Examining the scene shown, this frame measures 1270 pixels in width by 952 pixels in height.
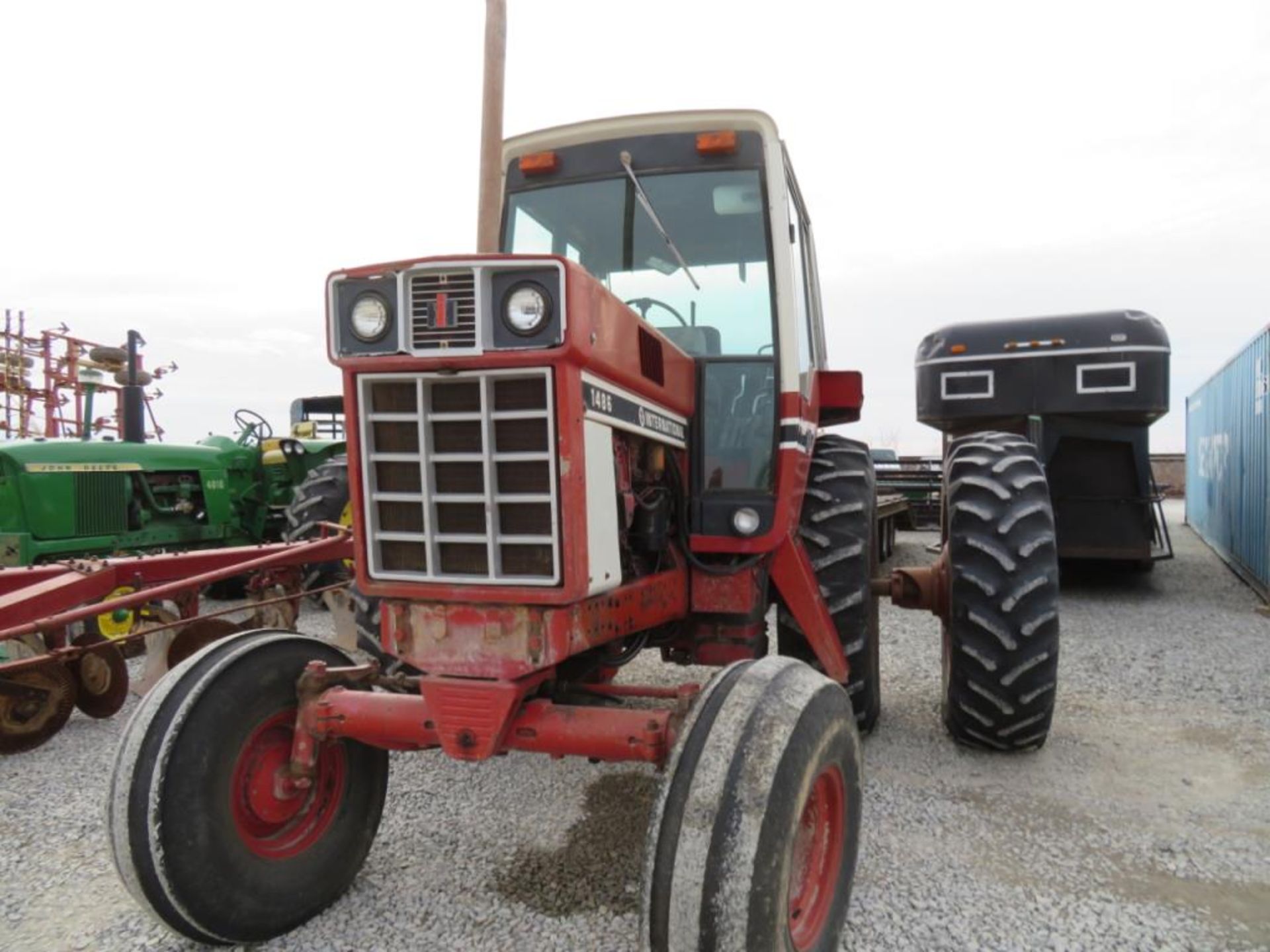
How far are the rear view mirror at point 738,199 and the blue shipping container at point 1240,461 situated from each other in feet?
23.2

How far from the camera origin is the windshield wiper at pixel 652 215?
331cm

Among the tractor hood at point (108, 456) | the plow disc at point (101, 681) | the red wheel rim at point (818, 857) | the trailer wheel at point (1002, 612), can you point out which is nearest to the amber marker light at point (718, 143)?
the trailer wheel at point (1002, 612)

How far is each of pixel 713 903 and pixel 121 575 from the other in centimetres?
355

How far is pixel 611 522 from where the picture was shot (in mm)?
2514

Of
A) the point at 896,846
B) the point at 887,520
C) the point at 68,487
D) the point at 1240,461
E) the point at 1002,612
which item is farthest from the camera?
the point at 887,520

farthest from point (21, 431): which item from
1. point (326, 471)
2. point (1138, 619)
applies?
point (1138, 619)

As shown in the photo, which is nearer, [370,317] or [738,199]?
[370,317]

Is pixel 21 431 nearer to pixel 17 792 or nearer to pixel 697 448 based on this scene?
pixel 17 792

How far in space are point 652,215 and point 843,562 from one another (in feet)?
5.29

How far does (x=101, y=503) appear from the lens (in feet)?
22.8

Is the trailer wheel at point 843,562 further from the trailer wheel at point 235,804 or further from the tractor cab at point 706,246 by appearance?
the trailer wheel at point 235,804

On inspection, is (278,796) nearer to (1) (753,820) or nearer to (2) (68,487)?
(1) (753,820)

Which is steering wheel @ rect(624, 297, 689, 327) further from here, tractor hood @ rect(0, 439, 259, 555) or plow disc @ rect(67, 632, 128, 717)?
tractor hood @ rect(0, 439, 259, 555)

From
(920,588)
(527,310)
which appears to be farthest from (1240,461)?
(527,310)
